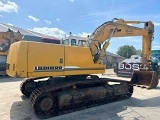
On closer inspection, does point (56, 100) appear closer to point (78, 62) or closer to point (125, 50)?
point (78, 62)

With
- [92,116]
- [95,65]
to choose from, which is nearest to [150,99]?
[95,65]

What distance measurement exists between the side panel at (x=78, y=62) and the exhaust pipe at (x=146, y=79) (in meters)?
4.63

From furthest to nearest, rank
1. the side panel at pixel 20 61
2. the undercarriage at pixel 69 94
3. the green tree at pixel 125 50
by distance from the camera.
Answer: the green tree at pixel 125 50
the undercarriage at pixel 69 94
the side panel at pixel 20 61

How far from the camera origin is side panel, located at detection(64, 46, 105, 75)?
7.14m

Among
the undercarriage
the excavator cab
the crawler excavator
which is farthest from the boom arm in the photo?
the undercarriage

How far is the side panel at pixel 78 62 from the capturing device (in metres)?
7.14

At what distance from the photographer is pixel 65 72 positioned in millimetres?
7047

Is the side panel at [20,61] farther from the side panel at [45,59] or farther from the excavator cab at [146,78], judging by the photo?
the excavator cab at [146,78]

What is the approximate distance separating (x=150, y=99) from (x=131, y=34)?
3424mm

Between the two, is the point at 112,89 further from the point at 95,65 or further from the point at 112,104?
the point at 95,65

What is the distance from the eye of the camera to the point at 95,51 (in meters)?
8.35

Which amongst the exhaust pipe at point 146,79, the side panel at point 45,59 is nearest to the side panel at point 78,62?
the side panel at point 45,59

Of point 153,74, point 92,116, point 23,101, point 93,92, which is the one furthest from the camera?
point 153,74

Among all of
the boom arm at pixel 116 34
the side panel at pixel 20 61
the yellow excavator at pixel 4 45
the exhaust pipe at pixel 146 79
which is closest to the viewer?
the side panel at pixel 20 61
